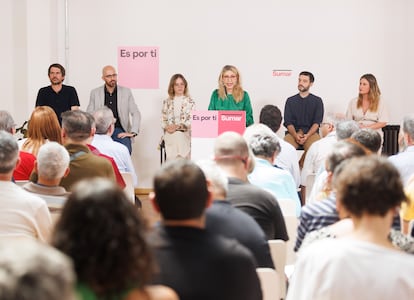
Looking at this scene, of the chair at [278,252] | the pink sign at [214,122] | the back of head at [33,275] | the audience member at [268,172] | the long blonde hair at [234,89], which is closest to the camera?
the back of head at [33,275]

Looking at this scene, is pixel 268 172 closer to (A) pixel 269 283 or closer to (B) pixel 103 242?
(A) pixel 269 283

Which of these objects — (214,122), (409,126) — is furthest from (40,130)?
(409,126)

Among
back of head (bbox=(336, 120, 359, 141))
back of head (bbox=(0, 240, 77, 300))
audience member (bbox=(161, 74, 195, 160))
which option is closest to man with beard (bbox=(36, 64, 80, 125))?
audience member (bbox=(161, 74, 195, 160))

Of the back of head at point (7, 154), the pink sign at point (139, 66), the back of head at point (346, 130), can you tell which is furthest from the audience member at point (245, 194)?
the pink sign at point (139, 66)

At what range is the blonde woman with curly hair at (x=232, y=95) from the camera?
30.8 feet

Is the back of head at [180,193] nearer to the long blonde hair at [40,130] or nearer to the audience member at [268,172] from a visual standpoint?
the audience member at [268,172]

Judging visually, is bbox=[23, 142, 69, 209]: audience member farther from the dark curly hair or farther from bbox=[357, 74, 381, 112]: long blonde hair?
bbox=[357, 74, 381, 112]: long blonde hair

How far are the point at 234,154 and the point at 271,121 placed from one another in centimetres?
322

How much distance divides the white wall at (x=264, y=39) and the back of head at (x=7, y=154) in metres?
6.83

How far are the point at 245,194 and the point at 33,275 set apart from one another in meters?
2.61

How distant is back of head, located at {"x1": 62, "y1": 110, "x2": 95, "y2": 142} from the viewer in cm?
548


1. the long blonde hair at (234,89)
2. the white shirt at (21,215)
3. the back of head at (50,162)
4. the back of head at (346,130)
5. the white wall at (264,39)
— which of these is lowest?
the white shirt at (21,215)

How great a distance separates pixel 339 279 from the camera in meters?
2.34

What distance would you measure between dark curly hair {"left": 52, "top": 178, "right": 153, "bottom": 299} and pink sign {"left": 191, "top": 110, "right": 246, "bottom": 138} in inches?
232
